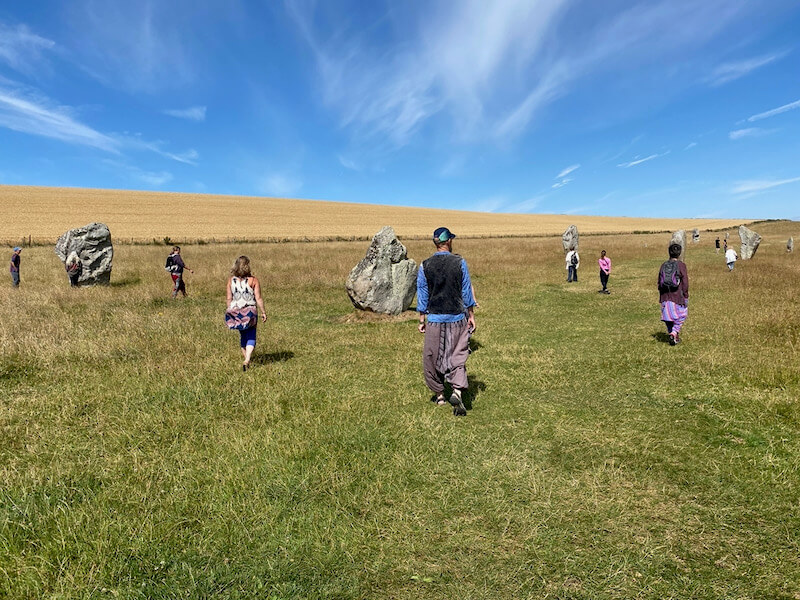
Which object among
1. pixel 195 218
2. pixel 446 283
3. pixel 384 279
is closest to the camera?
pixel 446 283

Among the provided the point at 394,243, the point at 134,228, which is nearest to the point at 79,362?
the point at 394,243

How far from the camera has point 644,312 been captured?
12.2 meters

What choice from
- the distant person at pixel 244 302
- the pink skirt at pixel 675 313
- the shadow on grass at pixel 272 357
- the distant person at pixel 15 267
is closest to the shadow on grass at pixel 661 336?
the pink skirt at pixel 675 313

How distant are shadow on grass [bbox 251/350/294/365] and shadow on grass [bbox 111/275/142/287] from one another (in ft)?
42.7

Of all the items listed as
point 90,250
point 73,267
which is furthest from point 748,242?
point 73,267

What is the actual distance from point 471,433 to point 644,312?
9749 mm

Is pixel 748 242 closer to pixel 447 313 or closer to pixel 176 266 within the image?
pixel 447 313

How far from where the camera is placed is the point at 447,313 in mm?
5648

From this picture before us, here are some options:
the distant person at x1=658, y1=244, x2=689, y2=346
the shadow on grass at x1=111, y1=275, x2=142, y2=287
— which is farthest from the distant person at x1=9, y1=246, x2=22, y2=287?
the distant person at x1=658, y1=244, x2=689, y2=346

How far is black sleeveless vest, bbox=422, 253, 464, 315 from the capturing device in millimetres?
5590

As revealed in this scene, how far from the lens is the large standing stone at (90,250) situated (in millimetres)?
16500

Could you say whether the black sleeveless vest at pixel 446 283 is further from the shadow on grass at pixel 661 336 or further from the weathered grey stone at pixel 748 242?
the weathered grey stone at pixel 748 242

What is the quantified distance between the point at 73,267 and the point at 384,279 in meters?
13.0

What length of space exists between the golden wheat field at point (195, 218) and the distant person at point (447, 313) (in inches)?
1619
